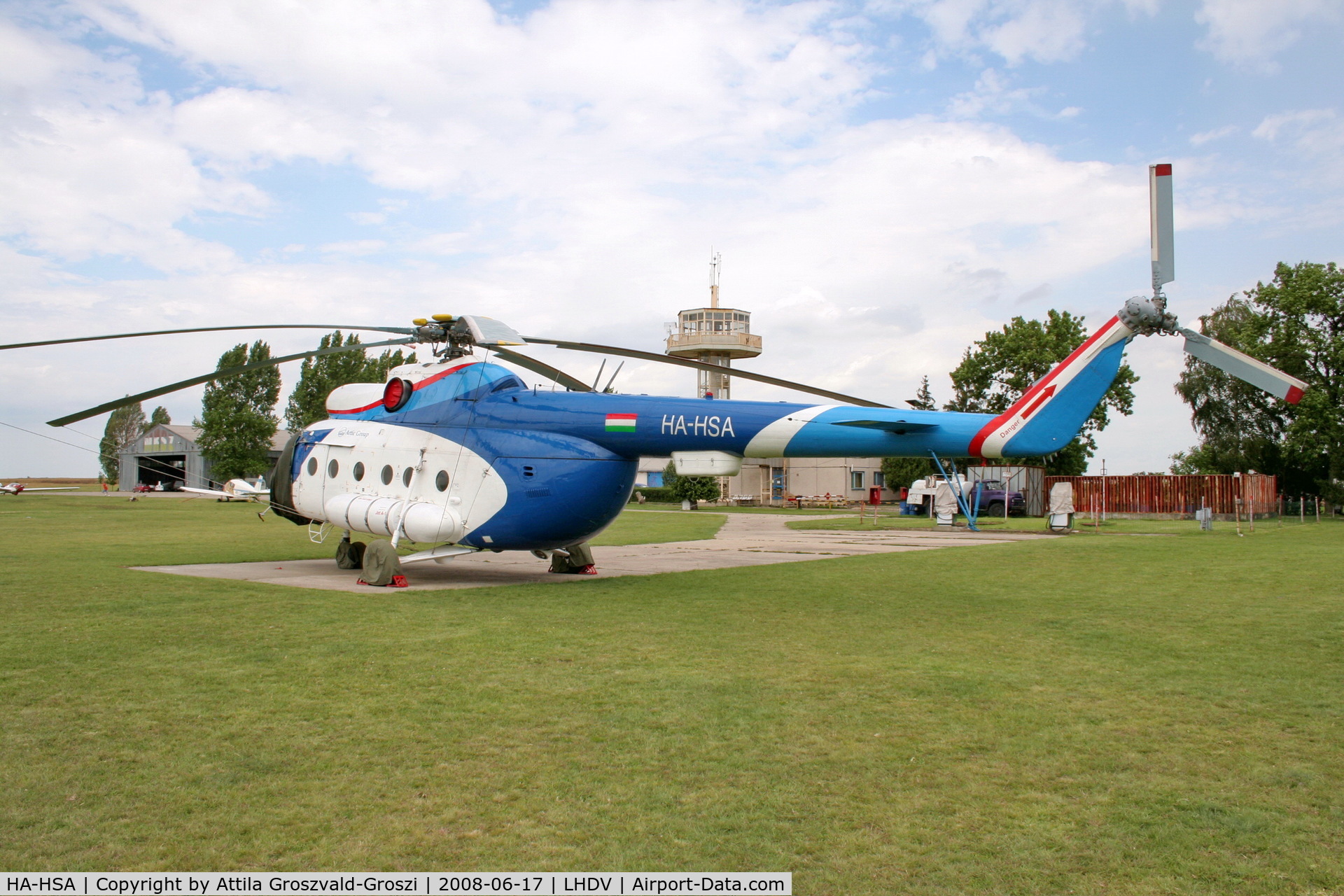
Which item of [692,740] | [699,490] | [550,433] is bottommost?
[692,740]

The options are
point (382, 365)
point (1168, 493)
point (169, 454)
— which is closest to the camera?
point (1168, 493)

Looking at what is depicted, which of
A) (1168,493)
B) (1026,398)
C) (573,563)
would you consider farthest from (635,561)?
(1168,493)

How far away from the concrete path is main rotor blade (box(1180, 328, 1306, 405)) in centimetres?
836

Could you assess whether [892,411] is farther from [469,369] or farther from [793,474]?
[793,474]

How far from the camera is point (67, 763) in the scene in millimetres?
4832

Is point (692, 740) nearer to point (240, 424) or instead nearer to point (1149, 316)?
point (1149, 316)

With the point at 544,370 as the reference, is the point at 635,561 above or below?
below

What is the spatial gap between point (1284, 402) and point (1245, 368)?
128 feet

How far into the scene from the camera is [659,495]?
2307 inches

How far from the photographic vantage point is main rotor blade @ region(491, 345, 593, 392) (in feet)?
48.0

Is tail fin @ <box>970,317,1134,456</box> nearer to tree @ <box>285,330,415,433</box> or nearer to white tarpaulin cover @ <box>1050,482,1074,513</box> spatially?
white tarpaulin cover @ <box>1050,482,1074,513</box>

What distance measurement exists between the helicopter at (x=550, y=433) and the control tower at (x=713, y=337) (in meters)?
45.2

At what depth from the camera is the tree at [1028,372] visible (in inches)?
1790

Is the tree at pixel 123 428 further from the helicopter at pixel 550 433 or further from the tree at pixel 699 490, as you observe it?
the helicopter at pixel 550 433
